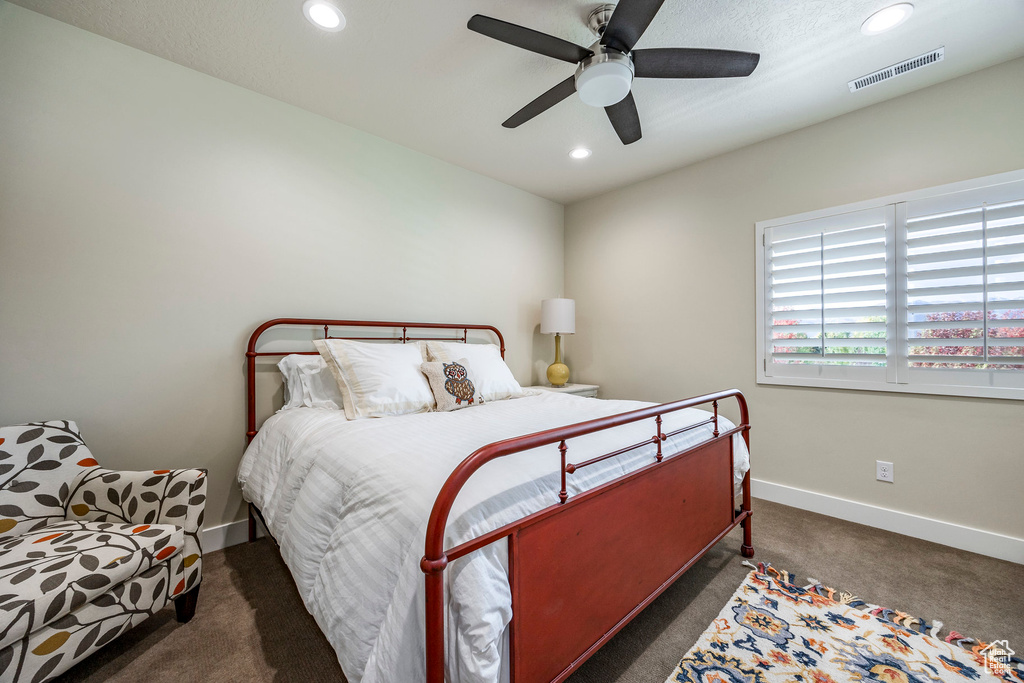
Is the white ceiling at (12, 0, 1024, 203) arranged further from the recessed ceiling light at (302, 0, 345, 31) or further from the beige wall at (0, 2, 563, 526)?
the beige wall at (0, 2, 563, 526)

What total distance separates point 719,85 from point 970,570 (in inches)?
110

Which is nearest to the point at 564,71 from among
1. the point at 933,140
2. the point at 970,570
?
the point at 933,140

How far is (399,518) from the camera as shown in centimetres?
101

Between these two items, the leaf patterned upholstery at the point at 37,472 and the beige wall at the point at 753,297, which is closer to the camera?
the leaf patterned upholstery at the point at 37,472

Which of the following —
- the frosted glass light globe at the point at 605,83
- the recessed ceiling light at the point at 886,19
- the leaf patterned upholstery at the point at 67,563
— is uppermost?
the recessed ceiling light at the point at 886,19

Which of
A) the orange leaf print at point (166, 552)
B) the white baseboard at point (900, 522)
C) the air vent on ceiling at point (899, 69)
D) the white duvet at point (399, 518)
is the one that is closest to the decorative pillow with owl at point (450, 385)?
the white duvet at point (399, 518)

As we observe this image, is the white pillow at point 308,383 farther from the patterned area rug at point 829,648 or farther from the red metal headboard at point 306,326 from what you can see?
the patterned area rug at point 829,648

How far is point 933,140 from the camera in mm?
2244

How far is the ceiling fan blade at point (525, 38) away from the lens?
146 centimetres

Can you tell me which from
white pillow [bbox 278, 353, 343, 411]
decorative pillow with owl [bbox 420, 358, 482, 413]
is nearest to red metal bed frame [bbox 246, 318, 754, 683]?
decorative pillow with owl [bbox 420, 358, 482, 413]

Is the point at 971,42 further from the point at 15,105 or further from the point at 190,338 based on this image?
the point at 15,105

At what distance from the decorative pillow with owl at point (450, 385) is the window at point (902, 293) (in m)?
2.12

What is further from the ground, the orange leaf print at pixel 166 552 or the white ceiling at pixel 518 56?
the white ceiling at pixel 518 56

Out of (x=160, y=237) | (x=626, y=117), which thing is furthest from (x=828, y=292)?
(x=160, y=237)
